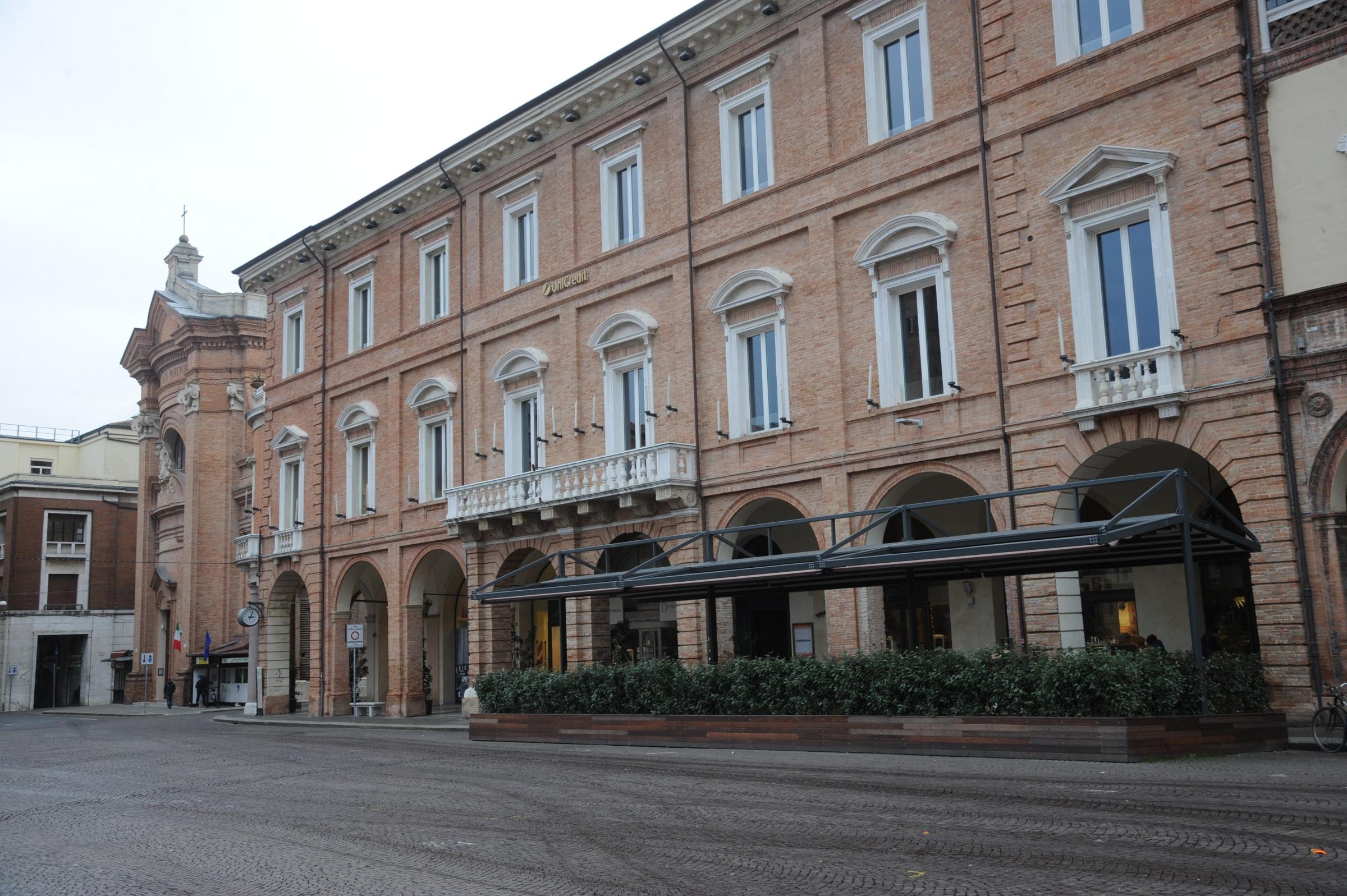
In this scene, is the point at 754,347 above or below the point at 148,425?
below

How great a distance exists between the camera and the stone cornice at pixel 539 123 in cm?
2575

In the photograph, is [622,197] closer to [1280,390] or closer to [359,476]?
[359,476]

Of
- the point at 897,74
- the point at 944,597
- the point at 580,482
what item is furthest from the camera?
the point at 580,482

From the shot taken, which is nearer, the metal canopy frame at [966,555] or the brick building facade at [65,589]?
the metal canopy frame at [966,555]

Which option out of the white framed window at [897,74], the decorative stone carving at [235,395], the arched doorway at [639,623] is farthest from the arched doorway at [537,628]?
the decorative stone carving at [235,395]

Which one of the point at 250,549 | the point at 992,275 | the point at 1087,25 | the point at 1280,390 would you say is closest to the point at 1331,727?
the point at 1280,390

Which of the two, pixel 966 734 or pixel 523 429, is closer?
pixel 966 734

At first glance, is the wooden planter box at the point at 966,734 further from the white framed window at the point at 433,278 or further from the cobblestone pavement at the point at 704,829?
the white framed window at the point at 433,278

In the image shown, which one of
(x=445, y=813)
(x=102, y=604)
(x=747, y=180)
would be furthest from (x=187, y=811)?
(x=102, y=604)

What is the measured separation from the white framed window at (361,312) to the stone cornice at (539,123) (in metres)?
1.32

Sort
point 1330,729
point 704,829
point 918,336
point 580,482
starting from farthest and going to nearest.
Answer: point 580,482, point 918,336, point 1330,729, point 704,829

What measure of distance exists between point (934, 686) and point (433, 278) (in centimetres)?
2259

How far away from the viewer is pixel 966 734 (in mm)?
15398

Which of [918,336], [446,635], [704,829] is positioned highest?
[918,336]
